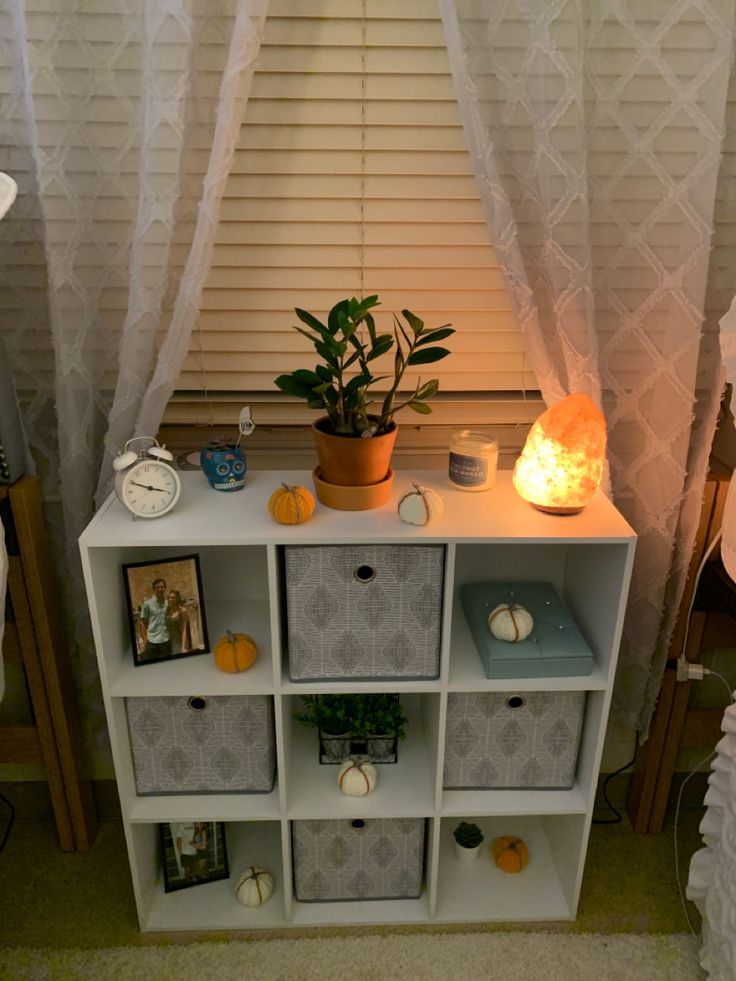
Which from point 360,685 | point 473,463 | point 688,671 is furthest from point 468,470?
point 688,671

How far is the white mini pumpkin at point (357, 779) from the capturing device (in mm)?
1505

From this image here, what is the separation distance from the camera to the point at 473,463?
139 centimetres

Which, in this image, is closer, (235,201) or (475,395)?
(235,201)

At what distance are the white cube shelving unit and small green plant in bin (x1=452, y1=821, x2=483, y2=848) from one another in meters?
0.07

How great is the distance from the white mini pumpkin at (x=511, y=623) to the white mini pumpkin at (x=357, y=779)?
0.37m

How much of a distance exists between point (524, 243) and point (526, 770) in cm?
97

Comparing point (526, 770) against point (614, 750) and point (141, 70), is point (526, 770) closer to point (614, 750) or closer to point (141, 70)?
point (614, 750)

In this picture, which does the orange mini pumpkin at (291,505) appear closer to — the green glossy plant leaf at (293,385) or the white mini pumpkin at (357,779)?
the green glossy plant leaf at (293,385)

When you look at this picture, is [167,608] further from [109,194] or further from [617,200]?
[617,200]

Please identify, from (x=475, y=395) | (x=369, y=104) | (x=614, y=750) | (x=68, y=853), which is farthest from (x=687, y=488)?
(x=68, y=853)

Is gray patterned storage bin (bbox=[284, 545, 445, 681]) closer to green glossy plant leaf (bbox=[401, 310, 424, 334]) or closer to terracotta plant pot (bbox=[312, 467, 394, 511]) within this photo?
terracotta plant pot (bbox=[312, 467, 394, 511])

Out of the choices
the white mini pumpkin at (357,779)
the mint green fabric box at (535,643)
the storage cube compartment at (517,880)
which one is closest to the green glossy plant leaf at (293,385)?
the mint green fabric box at (535,643)

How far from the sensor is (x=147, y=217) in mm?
1271

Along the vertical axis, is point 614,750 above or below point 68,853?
above
